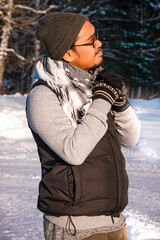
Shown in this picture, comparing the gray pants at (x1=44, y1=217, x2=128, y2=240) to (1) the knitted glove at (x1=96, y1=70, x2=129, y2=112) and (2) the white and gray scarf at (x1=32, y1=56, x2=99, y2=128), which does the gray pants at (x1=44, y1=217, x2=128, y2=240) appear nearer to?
(2) the white and gray scarf at (x1=32, y1=56, x2=99, y2=128)

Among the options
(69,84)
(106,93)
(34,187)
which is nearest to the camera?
(106,93)

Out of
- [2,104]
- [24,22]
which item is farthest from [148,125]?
[24,22]

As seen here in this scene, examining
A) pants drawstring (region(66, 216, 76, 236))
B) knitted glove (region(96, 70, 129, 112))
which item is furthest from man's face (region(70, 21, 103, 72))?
pants drawstring (region(66, 216, 76, 236))

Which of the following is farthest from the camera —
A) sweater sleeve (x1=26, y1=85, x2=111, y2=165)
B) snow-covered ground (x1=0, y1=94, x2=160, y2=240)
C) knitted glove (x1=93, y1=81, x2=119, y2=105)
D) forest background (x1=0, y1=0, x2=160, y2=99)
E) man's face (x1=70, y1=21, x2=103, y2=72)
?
forest background (x1=0, y1=0, x2=160, y2=99)

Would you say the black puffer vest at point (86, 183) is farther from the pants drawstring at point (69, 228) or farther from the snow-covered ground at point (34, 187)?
the snow-covered ground at point (34, 187)

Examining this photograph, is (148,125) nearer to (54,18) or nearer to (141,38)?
(54,18)

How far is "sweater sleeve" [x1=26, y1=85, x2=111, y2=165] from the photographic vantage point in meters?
1.41

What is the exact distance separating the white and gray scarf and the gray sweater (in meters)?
0.06

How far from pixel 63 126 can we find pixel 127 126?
1.66ft

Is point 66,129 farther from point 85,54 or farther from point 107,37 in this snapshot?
point 107,37

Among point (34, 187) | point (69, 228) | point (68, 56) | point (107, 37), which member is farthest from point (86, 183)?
point (107, 37)

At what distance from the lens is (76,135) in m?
1.42

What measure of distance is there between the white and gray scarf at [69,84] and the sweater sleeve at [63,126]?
6cm

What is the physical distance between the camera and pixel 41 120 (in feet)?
4.79
